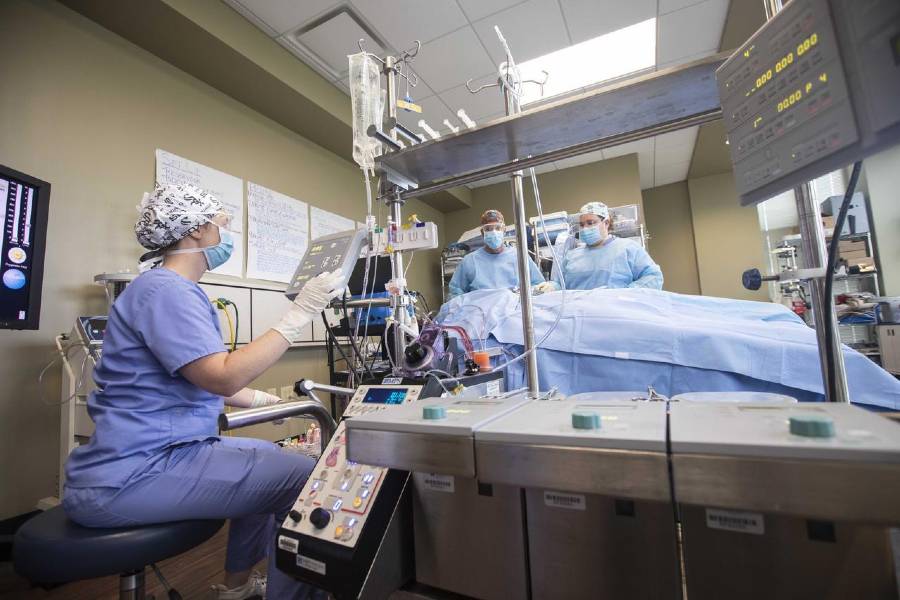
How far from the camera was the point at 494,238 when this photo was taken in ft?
8.31

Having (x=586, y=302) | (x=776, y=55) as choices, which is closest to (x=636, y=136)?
(x=776, y=55)

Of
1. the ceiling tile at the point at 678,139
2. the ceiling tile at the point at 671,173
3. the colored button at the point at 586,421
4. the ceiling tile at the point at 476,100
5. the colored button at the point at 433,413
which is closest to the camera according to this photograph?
the colored button at the point at 586,421

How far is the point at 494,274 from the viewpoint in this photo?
2590 millimetres

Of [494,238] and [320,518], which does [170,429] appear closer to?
[320,518]

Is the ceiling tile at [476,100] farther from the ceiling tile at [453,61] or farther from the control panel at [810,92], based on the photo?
the control panel at [810,92]

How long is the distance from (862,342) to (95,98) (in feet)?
17.6

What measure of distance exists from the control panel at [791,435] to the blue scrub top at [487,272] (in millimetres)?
2055

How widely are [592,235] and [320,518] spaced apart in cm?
213

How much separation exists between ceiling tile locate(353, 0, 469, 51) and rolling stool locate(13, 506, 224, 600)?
2.58m

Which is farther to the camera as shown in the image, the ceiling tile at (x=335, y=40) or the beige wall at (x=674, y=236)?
the beige wall at (x=674, y=236)

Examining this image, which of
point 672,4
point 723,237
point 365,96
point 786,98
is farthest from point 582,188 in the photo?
point 786,98

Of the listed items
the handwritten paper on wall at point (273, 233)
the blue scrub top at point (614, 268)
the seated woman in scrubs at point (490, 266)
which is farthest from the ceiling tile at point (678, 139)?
the handwritten paper on wall at point (273, 233)

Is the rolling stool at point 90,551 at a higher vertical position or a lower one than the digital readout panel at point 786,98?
lower

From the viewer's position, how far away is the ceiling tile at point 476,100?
321cm
